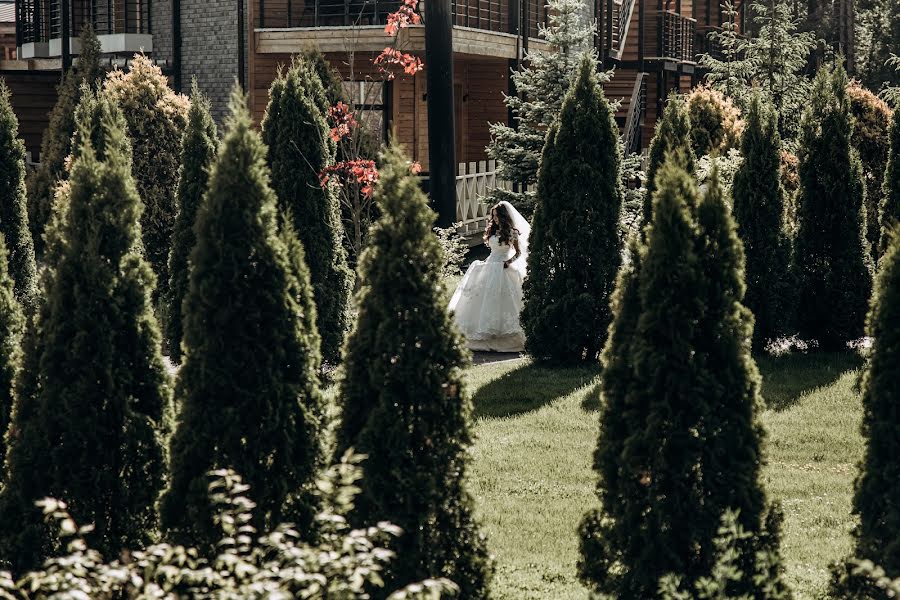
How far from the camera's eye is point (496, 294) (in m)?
15.1

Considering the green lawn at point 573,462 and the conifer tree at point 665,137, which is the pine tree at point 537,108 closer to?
the conifer tree at point 665,137

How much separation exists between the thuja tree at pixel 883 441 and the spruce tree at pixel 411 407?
Answer: 6.18 feet

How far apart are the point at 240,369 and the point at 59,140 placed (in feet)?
61.3

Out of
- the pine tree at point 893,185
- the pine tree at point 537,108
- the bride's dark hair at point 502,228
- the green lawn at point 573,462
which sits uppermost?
the pine tree at point 537,108

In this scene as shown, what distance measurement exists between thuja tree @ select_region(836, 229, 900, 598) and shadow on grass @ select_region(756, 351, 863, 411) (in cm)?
545

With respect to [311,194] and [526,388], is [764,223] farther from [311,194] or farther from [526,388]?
[311,194]

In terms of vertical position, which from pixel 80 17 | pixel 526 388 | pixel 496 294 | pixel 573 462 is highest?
pixel 80 17

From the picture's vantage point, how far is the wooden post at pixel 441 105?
59.2 feet

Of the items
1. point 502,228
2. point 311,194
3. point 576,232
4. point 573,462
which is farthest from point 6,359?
point 502,228

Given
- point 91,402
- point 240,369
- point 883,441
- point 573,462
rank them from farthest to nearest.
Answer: point 573,462, point 91,402, point 240,369, point 883,441

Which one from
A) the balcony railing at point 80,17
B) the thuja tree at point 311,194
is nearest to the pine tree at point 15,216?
the thuja tree at point 311,194

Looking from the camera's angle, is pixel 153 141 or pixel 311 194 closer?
pixel 311 194

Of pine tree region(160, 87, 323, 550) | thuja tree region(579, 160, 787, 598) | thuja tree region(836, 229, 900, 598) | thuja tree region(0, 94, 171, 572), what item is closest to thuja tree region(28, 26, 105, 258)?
thuja tree region(0, 94, 171, 572)

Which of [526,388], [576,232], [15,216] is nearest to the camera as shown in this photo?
[526,388]
